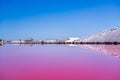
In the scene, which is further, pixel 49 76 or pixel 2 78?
pixel 49 76

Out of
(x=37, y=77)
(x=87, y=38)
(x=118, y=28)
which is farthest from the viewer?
(x=87, y=38)

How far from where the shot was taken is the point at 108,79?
3014mm

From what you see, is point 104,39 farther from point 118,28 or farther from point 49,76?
point 49,76

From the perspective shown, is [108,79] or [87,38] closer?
[108,79]

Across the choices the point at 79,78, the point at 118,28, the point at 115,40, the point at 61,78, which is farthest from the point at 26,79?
the point at 118,28

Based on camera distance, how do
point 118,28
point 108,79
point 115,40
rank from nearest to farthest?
point 108,79, point 115,40, point 118,28

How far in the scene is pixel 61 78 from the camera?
3.16m

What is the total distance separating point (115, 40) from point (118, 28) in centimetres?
209

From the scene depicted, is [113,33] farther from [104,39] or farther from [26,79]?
[26,79]

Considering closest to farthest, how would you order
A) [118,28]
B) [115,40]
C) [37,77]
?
[37,77] → [115,40] → [118,28]

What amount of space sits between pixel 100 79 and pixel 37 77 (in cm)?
80

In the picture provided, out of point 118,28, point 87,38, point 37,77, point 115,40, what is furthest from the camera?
point 87,38

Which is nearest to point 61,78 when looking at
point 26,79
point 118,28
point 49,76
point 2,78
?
point 49,76

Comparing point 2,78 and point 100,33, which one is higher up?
point 100,33
